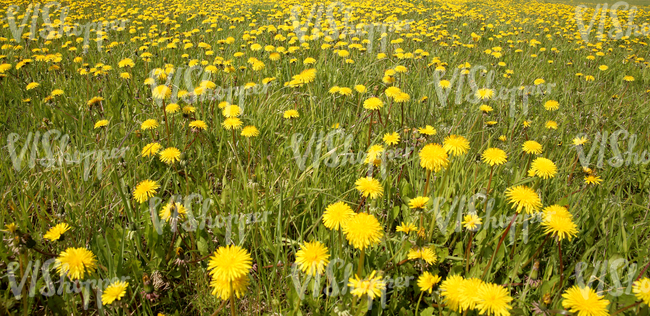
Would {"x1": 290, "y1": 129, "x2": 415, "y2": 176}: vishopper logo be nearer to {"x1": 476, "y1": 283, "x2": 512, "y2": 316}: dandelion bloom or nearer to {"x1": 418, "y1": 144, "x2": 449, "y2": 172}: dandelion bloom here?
{"x1": 418, "y1": 144, "x2": 449, "y2": 172}: dandelion bloom

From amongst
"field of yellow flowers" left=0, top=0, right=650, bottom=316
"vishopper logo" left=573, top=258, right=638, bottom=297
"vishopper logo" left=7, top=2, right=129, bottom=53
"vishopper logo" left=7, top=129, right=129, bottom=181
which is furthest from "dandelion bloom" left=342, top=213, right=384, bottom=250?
"vishopper logo" left=7, top=2, right=129, bottom=53

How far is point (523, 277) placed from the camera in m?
1.58

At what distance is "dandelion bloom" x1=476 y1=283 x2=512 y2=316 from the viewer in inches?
39.0

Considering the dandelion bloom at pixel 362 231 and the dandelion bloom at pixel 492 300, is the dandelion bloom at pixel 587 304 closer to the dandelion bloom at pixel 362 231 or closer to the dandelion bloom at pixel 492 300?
the dandelion bloom at pixel 492 300

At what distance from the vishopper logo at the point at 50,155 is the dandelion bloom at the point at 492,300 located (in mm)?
1831

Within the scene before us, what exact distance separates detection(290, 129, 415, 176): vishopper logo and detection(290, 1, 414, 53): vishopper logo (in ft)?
7.59

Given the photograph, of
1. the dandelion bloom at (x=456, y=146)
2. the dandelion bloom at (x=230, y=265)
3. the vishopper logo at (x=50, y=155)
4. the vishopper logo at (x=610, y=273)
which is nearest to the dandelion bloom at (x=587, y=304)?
the vishopper logo at (x=610, y=273)

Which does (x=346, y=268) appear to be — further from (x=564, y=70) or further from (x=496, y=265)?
(x=564, y=70)

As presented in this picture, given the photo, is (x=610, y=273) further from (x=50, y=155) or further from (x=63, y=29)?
(x=63, y=29)

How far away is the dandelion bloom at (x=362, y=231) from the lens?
3.63 ft

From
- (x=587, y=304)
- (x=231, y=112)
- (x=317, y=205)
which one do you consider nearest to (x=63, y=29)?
(x=231, y=112)

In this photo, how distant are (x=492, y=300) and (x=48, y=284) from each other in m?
1.58

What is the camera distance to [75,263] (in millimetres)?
1220

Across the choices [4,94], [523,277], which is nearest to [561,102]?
[523,277]
